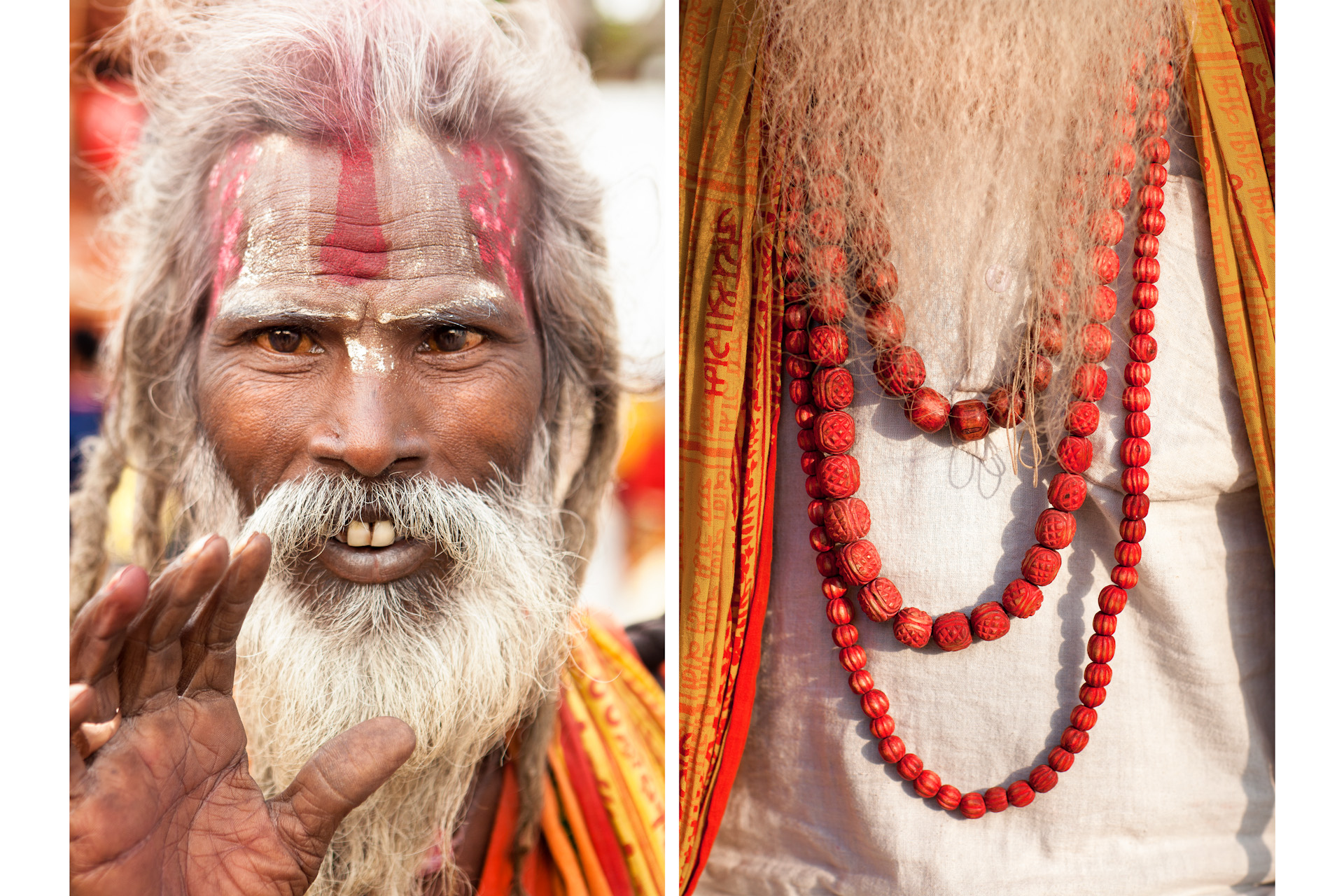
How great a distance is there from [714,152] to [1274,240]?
716mm

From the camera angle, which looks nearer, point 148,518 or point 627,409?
point 148,518

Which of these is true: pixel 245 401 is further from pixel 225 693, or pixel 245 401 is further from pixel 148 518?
pixel 225 693

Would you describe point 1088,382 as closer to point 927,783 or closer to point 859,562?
point 859,562

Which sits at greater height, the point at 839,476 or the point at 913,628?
the point at 839,476

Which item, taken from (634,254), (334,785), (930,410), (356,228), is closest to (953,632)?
(930,410)

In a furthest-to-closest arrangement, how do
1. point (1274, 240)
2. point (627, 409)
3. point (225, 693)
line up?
point (1274, 240) < point (627, 409) < point (225, 693)

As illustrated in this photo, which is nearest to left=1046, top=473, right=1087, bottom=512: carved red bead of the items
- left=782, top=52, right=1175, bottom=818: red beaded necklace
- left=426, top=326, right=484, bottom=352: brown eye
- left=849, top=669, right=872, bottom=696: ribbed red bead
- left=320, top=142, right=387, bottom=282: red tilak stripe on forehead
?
left=782, top=52, right=1175, bottom=818: red beaded necklace

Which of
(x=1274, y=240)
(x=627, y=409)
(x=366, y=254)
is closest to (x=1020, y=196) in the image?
(x=1274, y=240)

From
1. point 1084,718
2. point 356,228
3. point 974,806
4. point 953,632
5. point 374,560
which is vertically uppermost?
point 356,228

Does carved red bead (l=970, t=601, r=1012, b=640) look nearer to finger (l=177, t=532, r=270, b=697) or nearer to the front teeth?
the front teeth

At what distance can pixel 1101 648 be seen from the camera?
1.05 meters

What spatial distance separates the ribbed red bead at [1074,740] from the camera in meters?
1.05

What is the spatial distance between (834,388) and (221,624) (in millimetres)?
701

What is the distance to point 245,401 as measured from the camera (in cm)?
82
